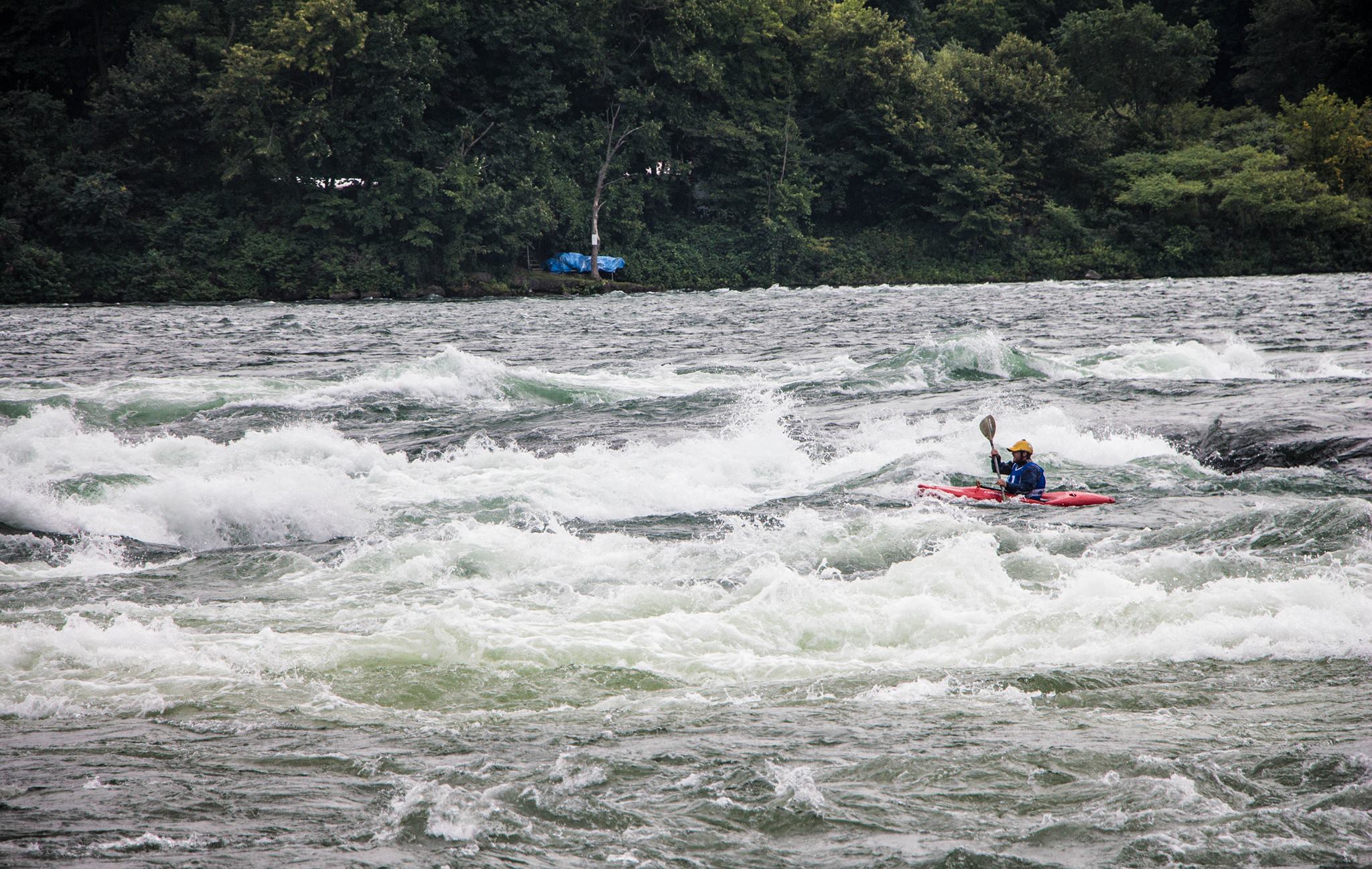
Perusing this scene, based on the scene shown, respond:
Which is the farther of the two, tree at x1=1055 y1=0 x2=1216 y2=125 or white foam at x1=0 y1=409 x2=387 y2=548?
tree at x1=1055 y1=0 x2=1216 y2=125

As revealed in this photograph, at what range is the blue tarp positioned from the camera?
41000 millimetres

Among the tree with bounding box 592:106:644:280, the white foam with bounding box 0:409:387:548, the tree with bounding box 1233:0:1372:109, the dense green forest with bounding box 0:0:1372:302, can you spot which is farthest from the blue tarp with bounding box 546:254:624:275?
the white foam with bounding box 0:409:387:548

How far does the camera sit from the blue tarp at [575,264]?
4100cm

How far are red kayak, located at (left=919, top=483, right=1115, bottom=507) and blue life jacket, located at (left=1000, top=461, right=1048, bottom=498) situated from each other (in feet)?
0.19

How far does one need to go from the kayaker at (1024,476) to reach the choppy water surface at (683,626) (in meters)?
0.46

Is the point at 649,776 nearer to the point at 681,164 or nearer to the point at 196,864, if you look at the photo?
the point at 196,864

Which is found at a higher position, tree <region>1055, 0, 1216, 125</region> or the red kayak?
tree <region>1055, 0, 1216, 125</region>

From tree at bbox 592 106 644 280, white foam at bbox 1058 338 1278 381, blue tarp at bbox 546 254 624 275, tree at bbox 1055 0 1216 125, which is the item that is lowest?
white foam at bbox 1058 338 1278 381

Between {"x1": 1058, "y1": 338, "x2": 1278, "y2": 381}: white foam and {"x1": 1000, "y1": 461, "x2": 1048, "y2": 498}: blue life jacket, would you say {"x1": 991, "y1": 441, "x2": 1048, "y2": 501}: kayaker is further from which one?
{"x1": 1058, "y1": 338, "x2": 1278, "y2": 381}: white foam

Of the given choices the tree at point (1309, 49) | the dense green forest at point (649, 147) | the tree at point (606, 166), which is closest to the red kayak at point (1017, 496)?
the dense green forest at point (649, 147)

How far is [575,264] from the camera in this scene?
41.0m

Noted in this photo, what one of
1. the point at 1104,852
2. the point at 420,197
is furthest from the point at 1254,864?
the point at 420,197

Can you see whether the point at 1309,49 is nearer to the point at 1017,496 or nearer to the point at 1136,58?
the point at 1136,58

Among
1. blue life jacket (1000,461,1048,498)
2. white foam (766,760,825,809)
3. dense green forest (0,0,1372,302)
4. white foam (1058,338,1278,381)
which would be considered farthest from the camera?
dense green forest (0,0,1372,302)
